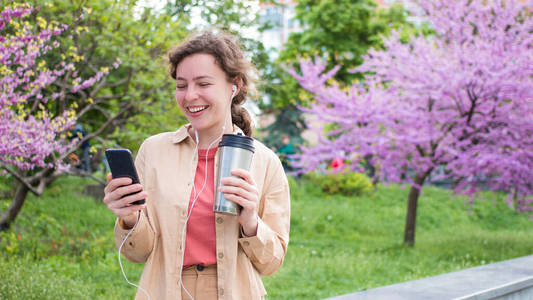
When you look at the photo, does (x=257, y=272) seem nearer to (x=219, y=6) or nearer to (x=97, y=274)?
(x=97, y=274)

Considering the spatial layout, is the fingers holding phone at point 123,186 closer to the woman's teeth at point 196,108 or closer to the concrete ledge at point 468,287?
the woman's teeth at point 196,108

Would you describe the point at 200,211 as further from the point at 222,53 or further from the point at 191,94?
the point at 222,53

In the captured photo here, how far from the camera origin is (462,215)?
1389 centimetres

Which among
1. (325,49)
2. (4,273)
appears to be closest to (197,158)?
(4,273)

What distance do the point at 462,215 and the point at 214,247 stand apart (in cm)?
1329

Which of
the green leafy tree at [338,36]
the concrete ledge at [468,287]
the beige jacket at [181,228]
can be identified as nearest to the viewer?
the beige jacket at [181,228]

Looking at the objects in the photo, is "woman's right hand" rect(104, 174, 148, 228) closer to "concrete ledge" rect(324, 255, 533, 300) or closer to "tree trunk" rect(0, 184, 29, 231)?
"concrete ledge" rect(324, 255, 533, 300)

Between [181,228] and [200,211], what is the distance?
96mm

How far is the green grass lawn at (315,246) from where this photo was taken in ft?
17.9

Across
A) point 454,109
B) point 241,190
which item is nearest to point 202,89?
point 241,190

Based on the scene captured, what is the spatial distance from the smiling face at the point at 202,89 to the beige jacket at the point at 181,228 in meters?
0.13

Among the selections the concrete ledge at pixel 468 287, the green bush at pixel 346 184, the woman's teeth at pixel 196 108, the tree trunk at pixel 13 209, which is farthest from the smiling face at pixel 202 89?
the green bush at pixel 346 184

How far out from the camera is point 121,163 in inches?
67.4

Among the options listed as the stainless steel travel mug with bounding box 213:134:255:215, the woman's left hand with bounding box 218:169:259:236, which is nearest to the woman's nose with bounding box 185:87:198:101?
the stainless steel travel mug with bounding box 213:134:255:215
